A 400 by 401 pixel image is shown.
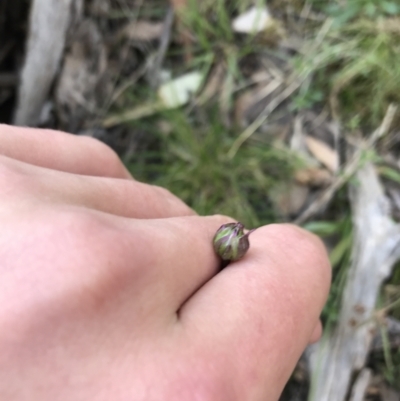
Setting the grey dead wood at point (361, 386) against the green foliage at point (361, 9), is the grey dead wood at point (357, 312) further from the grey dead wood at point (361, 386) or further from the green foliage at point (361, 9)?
the green foliage at point (361, 9)

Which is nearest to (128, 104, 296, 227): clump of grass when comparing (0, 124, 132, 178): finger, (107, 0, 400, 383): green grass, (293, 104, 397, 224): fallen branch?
(107, 0, 400, 383): green grass

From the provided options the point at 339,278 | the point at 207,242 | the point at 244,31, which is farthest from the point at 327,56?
the point at 207,242

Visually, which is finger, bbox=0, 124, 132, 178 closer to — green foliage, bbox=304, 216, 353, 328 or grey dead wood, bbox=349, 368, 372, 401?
green foliage, bbox=304, 216, 353, 328

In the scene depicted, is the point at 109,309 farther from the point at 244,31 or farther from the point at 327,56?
the point at 244,31

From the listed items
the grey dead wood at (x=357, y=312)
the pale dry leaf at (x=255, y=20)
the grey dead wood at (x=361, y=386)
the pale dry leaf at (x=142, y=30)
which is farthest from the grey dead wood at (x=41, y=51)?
the grey dead wood at (x=361, y=386)

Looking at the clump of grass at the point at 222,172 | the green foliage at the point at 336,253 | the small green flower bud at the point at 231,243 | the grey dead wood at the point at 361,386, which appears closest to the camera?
the small green flower bud at the point at 231,243
